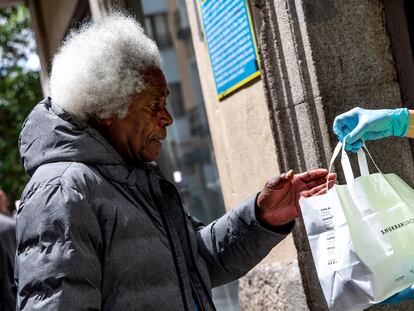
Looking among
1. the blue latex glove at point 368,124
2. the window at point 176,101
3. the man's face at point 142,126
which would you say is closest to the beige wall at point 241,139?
the man's face at point 142,126

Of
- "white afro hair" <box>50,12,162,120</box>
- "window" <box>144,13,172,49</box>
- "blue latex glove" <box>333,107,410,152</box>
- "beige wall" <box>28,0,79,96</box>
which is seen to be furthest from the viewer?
"beige wall" <box>28,0,79,96</box>

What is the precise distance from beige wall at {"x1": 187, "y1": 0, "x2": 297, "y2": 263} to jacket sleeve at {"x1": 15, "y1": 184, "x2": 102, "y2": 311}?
1578 mm

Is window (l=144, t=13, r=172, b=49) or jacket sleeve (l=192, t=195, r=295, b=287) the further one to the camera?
window (l=144, t=13, r=172, b=49)

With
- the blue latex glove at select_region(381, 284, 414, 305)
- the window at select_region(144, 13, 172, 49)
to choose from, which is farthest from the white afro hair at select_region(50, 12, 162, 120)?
the window at select_region(144, 13, 172, 49)

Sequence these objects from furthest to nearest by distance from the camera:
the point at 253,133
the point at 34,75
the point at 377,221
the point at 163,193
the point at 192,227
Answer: the point at 34,75 < the point at 253,133 < the point at 192,227 < the point at 163,193 < the point at 377,221

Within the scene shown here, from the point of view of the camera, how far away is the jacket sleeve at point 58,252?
213cm

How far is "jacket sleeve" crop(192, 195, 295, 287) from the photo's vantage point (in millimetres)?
2705

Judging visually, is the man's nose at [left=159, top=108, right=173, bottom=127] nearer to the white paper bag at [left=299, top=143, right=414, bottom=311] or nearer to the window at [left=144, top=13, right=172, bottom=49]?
the white paper bag at [left=299, top=143, right=414, bottom=311]

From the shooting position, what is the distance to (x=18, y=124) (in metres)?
17.5

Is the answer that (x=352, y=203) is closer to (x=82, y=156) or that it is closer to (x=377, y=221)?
(x=377, y=221)

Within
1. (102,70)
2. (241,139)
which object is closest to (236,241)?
(102,70)

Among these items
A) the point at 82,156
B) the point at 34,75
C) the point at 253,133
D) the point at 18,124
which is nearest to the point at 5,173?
the point at 18,124

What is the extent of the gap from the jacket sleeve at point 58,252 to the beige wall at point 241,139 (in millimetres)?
1578

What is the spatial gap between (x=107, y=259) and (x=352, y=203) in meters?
0.77
